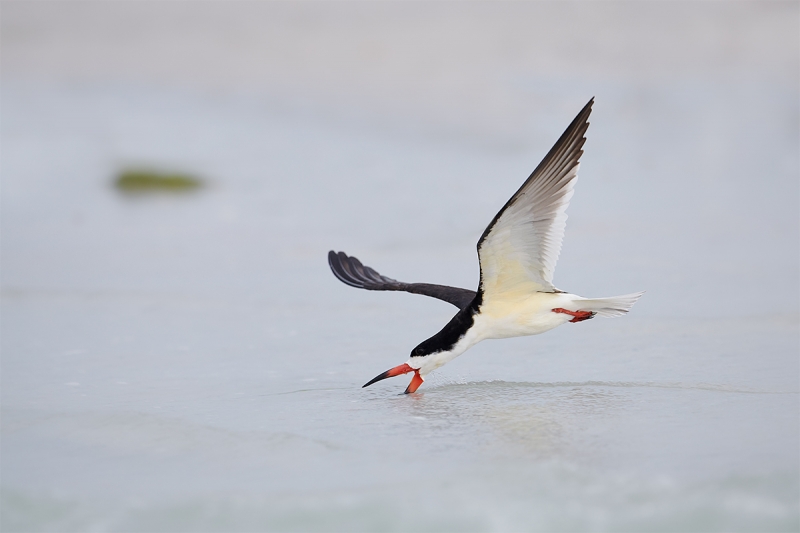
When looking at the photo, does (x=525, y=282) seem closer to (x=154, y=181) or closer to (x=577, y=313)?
(x=577, y=313)

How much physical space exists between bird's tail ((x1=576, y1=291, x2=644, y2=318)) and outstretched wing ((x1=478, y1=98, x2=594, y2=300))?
24cm

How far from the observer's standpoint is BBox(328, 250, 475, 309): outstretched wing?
575cm

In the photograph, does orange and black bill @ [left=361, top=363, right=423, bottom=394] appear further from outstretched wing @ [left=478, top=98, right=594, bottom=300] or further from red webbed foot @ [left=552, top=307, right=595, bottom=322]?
red webbed foot @ [left=552, top=307, right=595, bottom=322]

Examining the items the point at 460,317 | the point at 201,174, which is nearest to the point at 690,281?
the point at 460,317

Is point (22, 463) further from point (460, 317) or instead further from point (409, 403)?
point (460, 317)

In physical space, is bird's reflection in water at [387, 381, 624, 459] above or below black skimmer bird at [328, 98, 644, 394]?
below

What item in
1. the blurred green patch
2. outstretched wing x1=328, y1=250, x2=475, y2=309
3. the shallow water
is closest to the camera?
the shallow water

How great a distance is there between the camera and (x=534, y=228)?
15.6ft

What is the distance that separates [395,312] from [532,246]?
79.6 inches

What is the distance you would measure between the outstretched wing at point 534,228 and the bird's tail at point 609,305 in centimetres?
24

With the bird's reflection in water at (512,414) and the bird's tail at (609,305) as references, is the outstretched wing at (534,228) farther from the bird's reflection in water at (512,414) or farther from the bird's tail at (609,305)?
the bird's reflection in water at (512,414)

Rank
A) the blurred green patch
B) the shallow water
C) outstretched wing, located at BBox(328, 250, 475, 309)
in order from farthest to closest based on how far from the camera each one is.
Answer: the blurred green patch, outstretched wing, located at BBox(328, 250, 475, 309), the shallow water

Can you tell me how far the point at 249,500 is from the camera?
3.56 m

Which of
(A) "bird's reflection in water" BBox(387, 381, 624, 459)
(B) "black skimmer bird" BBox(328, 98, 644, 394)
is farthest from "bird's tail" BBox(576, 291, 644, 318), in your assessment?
(A) "bird's reflection in water" BBox(387, 381, 624, 459)
